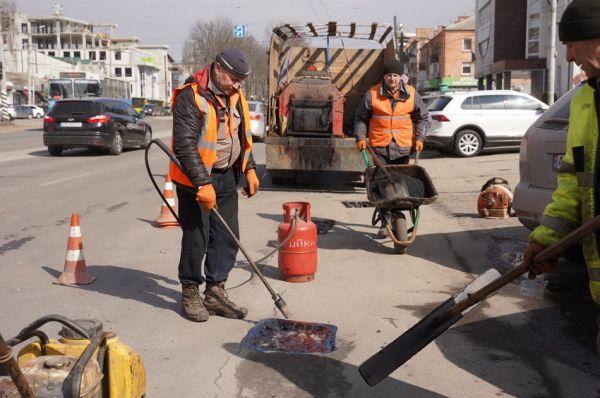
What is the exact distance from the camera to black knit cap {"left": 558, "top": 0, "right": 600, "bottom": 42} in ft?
8.44

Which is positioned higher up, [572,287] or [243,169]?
[243,169]

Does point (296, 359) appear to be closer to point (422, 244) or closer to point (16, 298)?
point (16, 298)

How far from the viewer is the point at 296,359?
4234 mm

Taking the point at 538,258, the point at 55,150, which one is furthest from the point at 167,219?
the point at 55,150

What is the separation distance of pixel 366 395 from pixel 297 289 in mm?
2118

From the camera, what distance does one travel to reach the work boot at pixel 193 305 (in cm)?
493

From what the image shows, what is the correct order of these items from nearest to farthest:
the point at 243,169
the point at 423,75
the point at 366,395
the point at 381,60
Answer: the point at 366,395 < the point at 243,169 < the point at 381,60 < the point at 423,75

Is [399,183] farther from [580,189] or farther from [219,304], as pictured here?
[580,189]

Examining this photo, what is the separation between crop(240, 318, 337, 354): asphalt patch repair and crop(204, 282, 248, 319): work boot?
0.21 metres

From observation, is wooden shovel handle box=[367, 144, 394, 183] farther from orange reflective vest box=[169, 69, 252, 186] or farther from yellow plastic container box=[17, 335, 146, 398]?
yellow plastic container box=[17, 335, 146, 398]

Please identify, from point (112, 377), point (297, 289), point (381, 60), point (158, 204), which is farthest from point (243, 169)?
point (381, 60)

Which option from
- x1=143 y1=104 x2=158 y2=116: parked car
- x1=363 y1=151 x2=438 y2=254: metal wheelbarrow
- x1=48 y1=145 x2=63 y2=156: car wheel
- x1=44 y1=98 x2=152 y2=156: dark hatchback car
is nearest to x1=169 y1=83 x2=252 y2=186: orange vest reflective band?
x1=363 y1=151 x2=438 y2=254: metal wheelbarrow

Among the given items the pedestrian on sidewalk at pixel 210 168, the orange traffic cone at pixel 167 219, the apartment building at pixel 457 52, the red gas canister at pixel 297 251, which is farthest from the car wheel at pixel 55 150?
the apartment building at pixel 457 52

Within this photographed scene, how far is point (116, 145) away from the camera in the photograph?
19609 mm
